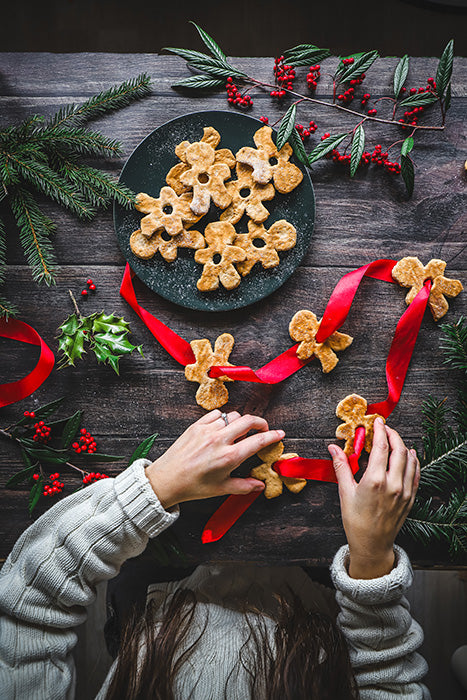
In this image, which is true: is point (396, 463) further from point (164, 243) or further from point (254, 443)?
point (164, 243)

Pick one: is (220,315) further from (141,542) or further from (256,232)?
(141,542)

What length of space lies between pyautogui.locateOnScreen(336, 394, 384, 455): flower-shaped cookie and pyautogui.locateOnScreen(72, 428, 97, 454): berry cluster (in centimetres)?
67

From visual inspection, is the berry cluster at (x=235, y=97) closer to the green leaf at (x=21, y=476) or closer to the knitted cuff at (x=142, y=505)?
the knitted cuff at (x=142, y=505)

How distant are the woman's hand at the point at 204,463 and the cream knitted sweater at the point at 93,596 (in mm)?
41

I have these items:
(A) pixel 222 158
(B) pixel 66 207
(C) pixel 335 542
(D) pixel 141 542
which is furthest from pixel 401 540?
(B) pixel 66 207

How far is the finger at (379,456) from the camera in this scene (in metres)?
1.08

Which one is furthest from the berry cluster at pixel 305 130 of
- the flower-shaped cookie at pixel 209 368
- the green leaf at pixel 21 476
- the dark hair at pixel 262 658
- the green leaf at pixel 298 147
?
the dark hair at pixel 262 658

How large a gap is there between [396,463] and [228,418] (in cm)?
43

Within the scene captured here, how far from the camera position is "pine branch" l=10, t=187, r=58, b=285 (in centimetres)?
119

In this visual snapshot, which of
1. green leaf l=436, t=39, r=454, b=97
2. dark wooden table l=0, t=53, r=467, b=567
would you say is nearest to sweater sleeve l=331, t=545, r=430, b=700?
dark wooden table l=0, t=53, r=467, b=567

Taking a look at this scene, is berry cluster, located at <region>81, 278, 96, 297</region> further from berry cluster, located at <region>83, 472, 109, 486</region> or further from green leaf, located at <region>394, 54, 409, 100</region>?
green leaf, located at <region>394, 54, 409, 100</region>

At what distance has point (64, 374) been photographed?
4.16ft

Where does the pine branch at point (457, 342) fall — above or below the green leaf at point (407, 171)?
below

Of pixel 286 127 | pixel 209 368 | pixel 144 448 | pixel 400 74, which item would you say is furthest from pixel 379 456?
pixel 400 74
